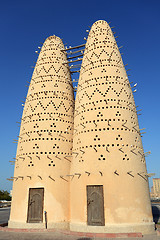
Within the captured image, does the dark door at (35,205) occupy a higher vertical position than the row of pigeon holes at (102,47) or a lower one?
lower

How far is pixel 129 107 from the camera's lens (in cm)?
1506

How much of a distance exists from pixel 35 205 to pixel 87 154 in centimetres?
506

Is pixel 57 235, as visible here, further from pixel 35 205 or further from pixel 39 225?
pixel 35 205

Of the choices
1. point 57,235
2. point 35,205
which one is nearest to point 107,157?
point 57,235

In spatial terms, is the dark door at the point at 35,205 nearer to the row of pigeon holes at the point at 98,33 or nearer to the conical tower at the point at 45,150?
the conical tower at the point at 45,150

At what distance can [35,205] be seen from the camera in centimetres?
1377

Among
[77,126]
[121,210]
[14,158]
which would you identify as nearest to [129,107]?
[77,126]

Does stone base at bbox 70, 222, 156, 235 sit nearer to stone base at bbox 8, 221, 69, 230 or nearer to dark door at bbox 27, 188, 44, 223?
stone base at bbox 8, 221, 69, 230

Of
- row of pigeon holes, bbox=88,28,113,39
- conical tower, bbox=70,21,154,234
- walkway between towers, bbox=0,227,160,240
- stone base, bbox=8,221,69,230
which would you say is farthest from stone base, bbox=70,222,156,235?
row of pigeon holes, bbox=88,28,113,39

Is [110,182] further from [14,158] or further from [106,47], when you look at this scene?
[106,47]

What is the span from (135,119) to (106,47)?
22.6ft

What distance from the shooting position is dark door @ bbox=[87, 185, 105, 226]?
472 inches

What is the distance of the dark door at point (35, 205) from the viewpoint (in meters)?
13.5

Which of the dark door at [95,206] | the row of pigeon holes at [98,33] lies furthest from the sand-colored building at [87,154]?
the row of pigeon holes at [98,33]
